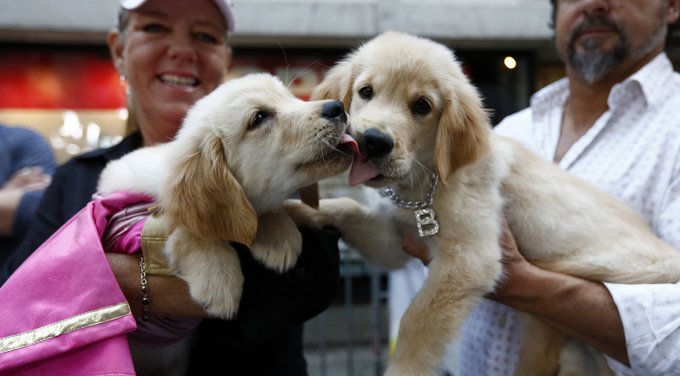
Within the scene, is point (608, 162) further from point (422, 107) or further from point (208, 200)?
point (208, 200)

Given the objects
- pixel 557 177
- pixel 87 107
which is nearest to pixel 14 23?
pixel 87 107

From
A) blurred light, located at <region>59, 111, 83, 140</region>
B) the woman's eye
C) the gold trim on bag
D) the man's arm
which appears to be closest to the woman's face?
the woman's eye

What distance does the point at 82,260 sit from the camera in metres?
1.49

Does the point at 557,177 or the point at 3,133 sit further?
the point at 3,133

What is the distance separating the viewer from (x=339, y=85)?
206 centimetres

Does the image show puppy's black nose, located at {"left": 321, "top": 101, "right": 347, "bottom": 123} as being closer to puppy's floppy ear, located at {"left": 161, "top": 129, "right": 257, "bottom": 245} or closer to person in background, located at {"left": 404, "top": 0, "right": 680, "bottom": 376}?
puppy's floppy ear, located at {"left": 161, "top": 129, "right": 257, "bottom": 245}

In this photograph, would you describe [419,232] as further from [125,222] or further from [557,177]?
[125,222]

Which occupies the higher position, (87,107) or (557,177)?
(557,177)

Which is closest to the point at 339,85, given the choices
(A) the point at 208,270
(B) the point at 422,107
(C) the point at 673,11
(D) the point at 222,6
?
(B) the point at 422,107

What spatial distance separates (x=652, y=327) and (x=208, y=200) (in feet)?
4.51

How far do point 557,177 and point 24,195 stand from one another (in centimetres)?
226

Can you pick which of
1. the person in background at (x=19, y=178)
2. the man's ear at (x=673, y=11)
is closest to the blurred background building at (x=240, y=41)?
the person in background at (x=19, y=178)

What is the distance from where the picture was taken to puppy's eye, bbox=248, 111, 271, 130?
1.66 metres

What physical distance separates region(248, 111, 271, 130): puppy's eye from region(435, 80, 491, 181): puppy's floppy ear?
571 millimetres
